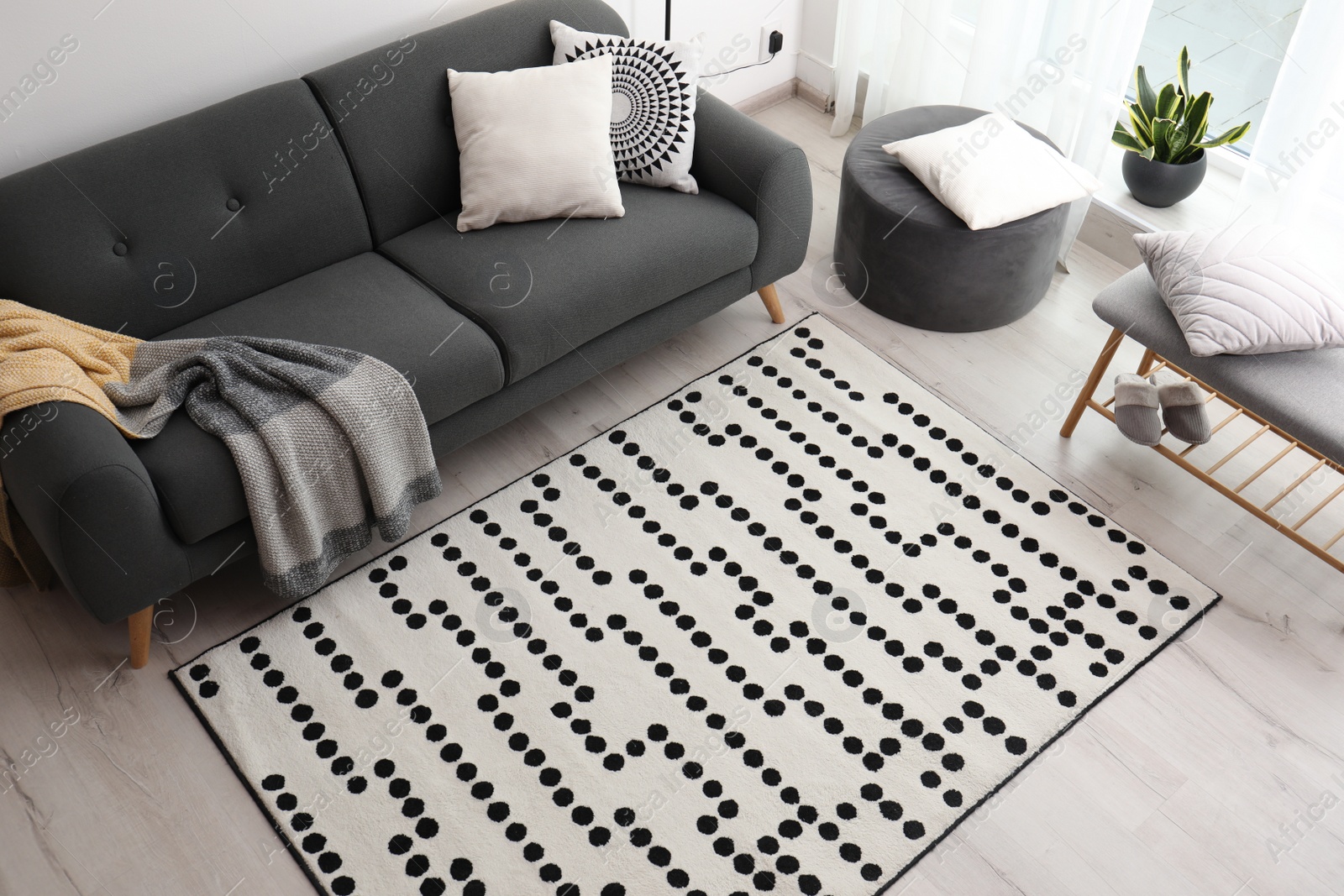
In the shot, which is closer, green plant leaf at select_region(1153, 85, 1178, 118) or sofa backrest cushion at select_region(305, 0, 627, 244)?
sofa backrest cushion at select_region(305, 0, 627, 244)

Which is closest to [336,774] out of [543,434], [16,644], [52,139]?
[16,644]

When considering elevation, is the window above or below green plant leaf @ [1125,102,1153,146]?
above

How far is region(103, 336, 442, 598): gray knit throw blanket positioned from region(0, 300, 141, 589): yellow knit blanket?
0.05 meters

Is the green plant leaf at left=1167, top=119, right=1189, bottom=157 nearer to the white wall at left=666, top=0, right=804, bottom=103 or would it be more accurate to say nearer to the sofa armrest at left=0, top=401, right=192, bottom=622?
the white wall at left=666, top=0, right=804, bottom=103

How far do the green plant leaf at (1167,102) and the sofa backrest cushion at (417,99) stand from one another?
1.67 meters

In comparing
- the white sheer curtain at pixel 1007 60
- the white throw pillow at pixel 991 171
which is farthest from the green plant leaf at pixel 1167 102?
the white throw pillow at pixel 991 171

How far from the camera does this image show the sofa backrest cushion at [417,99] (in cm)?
265

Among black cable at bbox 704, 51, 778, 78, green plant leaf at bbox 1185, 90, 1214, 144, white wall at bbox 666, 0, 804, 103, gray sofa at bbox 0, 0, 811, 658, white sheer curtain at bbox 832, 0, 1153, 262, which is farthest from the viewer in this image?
black cable at bbox 704, 51, 778, 78

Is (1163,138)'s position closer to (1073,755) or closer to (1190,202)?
(1190,202)

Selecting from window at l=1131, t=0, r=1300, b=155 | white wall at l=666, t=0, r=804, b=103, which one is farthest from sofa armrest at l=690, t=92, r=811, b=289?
window at l=1131, t=0, r=1300, b=155

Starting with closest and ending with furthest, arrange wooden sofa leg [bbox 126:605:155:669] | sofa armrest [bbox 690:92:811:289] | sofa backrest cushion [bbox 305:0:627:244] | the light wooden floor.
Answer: the light wooden floor
wooden sofa leg [bbox 126:605:155:669]
sofa backrest cushion [bbox 305:0:627:244]
sofa armrest [bbox 690:92:811:289]

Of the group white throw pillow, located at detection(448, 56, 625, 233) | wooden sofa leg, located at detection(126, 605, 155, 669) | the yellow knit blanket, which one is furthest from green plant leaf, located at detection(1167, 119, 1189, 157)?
wooden sofa leg, located at detection(126, 605, 155, 669)

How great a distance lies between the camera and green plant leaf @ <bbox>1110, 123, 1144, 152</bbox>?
321 cm

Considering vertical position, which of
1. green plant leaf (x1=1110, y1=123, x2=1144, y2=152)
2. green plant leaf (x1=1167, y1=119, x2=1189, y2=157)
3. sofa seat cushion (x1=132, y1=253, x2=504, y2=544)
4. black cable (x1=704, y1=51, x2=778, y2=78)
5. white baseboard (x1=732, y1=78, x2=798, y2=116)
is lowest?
white baseboard (x1=732, y1=78, x2=798, y2=116)
